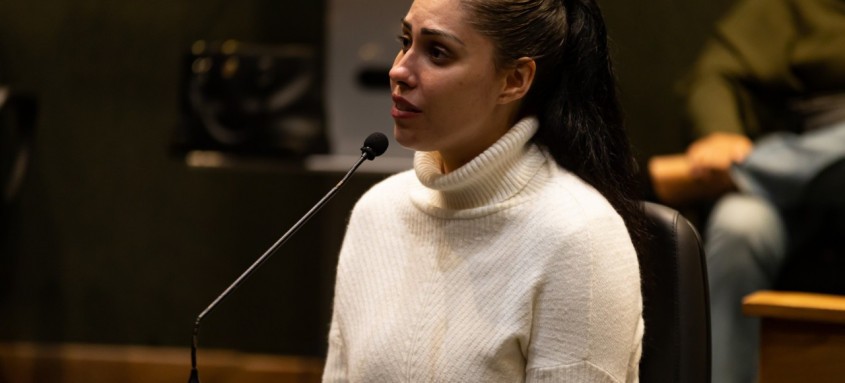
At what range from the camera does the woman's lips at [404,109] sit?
1553 mm

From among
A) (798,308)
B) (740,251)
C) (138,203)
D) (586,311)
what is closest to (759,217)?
(740,251)

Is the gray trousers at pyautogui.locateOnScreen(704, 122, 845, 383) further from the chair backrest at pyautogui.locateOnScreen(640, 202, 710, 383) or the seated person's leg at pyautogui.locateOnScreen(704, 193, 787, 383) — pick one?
the chair backrest at pyautogui.locateOnScreen(640, 202, 710, 383)

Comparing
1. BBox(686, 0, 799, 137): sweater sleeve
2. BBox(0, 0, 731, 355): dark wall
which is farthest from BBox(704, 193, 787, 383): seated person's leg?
BBox(0, 0, 731, 355): dark wall

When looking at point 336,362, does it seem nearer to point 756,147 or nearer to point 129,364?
point 756,147

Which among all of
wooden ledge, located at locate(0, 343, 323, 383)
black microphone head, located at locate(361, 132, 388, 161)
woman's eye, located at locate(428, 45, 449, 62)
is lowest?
wooden ledge, located at locate(0, 343, 323, 383)

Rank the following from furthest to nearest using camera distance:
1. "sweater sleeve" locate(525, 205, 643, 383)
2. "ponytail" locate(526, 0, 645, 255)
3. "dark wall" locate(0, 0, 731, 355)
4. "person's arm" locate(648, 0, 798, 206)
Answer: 1. "dark wall" locate(0, 0, 731, 355)
2. "person's arm" locate(648, 0, 798, 206)
3. "ponytail" locate(526, 0, 645, 255)
4. "sweater sleeve" locate(525, 205, 643, 383)

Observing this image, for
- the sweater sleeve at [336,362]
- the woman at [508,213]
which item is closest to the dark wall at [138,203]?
the sweater sleeve at [336,362]

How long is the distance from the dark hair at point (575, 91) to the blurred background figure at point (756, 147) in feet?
3.87

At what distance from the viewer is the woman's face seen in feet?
5.05

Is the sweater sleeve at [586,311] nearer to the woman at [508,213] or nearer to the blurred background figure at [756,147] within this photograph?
the woman at [508,213]

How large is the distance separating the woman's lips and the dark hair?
0.39ft

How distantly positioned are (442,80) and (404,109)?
0.20 feet

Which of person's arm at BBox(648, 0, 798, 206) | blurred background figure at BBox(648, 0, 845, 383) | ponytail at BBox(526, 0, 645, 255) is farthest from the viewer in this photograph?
person's arm at BBox(648, 0, 798, 206)

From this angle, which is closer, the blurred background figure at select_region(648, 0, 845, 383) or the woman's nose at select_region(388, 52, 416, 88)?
the woman's nose at select_region(388, 52, 416, 88)
